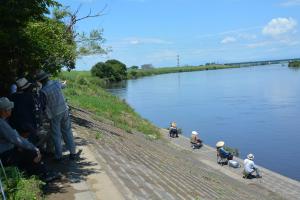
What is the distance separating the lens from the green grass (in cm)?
584

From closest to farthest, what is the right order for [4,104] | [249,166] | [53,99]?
[4,104]
[53,99]
[249,166]

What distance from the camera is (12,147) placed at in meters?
6.66

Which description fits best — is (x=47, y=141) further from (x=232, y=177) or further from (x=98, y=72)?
(x=98, y=72)

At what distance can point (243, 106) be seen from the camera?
2085 inches

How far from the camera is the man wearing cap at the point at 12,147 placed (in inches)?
257

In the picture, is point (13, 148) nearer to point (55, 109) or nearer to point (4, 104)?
point (4, 104)

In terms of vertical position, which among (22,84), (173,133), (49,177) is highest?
(22,84)

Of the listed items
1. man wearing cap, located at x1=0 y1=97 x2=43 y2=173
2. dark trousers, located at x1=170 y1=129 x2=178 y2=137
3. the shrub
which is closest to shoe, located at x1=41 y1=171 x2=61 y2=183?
man wearing cap, located at x1=0 y1=97 x2=43 y2=173

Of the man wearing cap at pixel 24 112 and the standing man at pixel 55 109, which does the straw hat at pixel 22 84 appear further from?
the standing man at pixel 55 109

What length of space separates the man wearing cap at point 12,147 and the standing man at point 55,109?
1894 mm

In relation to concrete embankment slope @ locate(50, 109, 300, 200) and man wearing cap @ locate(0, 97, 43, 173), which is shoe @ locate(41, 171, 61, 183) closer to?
concrete embankment slope @ locate(50, 109, 300, 200)

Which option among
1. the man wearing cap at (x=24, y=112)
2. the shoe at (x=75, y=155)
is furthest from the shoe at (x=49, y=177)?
the shoe at (x=75, y=155)

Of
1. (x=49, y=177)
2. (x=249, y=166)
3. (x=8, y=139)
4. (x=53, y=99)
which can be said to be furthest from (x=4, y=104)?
(x=249, y=166)

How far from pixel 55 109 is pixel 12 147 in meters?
2.09
